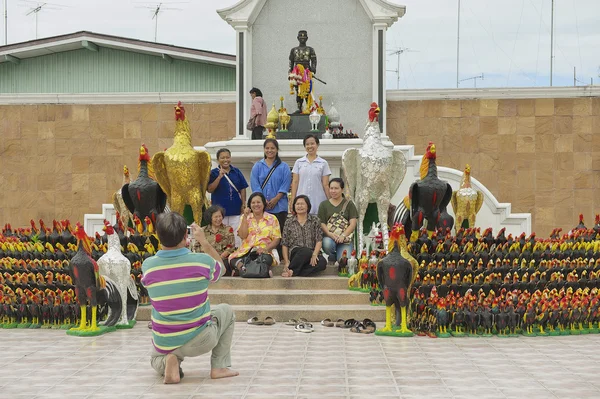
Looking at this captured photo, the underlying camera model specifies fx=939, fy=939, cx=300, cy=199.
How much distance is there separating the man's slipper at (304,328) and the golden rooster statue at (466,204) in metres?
3.47

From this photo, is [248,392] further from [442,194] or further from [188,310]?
[442,194]

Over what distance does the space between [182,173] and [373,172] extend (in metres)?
2.11

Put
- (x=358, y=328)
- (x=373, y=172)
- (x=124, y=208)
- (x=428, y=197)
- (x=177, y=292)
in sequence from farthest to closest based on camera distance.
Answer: (x=124, y=208) → (x=373, y=172) → (x=428, y=197) → (x=358, y=328) → (x=177, y=292)

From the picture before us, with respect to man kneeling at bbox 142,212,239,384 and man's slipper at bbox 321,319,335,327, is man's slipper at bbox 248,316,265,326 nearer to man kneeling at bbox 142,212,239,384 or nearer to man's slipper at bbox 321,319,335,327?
man's slipper at bbox 321,319,335,327

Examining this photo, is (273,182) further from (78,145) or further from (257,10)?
(78,145)

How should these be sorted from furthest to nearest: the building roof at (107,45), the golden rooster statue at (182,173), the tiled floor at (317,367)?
the building roof at (107,45) → the golden rooster statue at (182,173) → the tiled floor at (317,367)

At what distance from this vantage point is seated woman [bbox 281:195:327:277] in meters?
9.77

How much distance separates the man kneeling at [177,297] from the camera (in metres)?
6.04

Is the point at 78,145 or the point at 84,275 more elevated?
the point at 78,145

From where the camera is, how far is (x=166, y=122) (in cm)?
1678

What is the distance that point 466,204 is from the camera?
1134 cm

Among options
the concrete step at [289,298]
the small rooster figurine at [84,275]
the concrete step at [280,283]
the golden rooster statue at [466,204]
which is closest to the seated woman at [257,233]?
the concrete step at [280,283]

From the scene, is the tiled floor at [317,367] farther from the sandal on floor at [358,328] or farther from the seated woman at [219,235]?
the seated woman at [219,235]

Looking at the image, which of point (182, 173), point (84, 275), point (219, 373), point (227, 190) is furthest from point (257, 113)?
point (219, 373)
